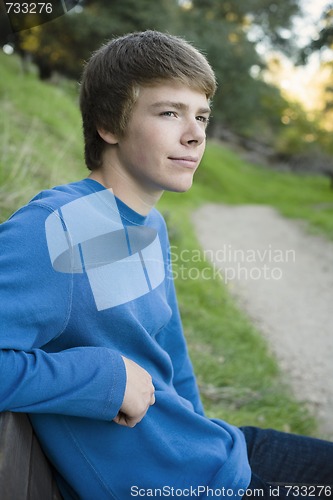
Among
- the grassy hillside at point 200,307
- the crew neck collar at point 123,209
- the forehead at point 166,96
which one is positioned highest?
the forehead at point 166,96

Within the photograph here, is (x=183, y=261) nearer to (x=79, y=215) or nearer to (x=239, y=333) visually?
(x=239, y=333)

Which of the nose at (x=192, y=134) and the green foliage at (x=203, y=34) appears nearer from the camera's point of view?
the nose at (x=192, y=134)

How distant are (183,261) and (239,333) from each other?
67.8 inches

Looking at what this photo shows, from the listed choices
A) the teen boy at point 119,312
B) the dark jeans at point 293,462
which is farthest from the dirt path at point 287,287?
the teen boy at point 119,312

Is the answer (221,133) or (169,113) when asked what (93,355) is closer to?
(169,113)

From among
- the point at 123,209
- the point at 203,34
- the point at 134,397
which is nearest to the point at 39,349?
the point at 134,397

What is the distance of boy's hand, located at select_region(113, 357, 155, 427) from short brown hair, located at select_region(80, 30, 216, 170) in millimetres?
701

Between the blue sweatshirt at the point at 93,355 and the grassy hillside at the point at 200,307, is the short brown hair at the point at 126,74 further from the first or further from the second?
the grassy hillside at the point at 200,307

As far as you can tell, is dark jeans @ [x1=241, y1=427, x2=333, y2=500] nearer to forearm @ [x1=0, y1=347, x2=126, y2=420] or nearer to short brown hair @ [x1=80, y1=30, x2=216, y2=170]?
forearm @ [x1=0, y1=347, x2=126, y2=420]

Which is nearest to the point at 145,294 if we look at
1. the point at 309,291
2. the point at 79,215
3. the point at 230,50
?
the point at 79,215

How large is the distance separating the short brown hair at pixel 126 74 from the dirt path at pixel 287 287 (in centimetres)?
278

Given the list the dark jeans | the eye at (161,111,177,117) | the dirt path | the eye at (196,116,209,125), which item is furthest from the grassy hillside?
the eye at (161,111,177,117)

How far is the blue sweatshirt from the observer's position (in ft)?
3.65

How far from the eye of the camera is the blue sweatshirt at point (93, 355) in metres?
1.11
